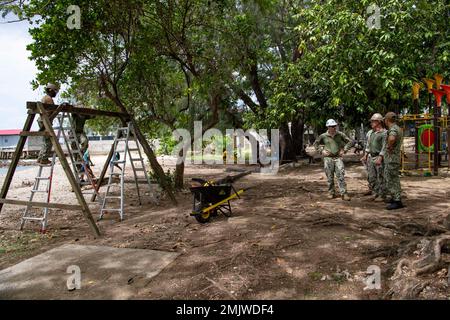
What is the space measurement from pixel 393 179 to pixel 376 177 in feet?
3.89

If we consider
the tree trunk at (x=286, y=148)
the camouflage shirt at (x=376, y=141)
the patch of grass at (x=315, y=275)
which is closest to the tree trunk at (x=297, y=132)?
the tree trunk at (x=286, y=148)

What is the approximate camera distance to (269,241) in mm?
5051

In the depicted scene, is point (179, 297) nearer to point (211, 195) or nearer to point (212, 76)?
point (211, 195)

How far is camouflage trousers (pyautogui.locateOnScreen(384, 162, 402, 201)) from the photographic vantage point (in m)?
6.86

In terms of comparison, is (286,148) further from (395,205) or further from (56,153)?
(56,153)

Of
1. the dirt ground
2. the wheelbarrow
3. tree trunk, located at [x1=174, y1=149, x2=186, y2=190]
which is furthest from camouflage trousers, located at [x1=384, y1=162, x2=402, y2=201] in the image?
tree trunk, located at [x1=174, y1=149, x2=186, y2=190]

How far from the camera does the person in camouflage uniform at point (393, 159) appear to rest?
22.0 ft

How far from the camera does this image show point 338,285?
3559 millimetres

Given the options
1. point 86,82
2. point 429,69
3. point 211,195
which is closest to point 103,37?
point 86,82

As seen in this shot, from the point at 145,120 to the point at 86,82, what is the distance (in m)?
2.11

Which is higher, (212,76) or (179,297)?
(212,76)

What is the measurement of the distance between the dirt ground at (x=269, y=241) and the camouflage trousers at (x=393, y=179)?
36 centimetres

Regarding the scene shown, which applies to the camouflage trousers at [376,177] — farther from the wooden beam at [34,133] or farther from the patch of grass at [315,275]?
the wooden beam at [34,133]

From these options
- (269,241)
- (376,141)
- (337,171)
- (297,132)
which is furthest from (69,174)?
(297,132)
